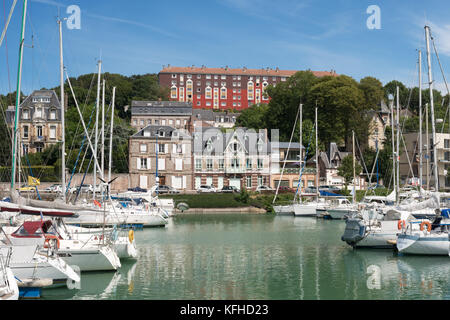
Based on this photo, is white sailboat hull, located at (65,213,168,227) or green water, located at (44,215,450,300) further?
white sailboat hull, located at (65,213,168,227)

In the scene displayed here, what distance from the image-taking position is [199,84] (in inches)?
6575

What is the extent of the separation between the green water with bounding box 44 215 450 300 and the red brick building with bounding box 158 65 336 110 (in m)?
126

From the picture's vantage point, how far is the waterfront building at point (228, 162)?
272 ft

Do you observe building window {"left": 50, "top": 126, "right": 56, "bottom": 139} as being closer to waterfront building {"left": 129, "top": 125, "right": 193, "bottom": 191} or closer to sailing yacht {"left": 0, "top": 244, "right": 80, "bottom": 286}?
waterfront building {"left": 129, "top": 125, "right": 193, "bottom": 191}

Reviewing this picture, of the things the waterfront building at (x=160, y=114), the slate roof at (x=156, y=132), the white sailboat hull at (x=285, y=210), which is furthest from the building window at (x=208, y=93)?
the white sailboat hull at (x=285, y=210)

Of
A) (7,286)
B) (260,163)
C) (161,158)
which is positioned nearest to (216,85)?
(260,163)

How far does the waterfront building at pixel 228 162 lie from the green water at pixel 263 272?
40939 millimetres

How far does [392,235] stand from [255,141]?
5286 cm

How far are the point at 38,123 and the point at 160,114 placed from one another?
3468cm

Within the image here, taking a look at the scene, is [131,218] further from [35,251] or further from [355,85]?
[355,85]

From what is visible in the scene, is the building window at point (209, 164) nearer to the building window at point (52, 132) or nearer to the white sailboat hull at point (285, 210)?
the white sailboat hull at point (285, 210)

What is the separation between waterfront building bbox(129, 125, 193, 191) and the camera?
3191 inches

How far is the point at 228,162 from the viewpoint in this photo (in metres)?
83.6

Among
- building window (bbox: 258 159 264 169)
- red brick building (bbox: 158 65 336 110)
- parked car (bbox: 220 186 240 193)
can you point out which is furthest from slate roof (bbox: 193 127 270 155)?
red brick building (bbox: 158 65 336 110)
